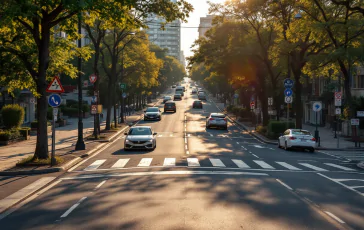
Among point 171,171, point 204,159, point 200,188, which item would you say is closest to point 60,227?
point 200,188

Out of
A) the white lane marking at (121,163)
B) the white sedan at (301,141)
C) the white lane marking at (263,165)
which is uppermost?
the white sedan at (301,141)

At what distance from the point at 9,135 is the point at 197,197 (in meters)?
23.2

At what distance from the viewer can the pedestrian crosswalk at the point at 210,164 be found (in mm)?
19484

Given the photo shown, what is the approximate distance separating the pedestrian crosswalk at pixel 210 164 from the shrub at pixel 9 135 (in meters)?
12.2

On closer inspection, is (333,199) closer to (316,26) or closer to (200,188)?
(200,188)

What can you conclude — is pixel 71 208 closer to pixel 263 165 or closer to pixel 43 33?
pixel 43 33

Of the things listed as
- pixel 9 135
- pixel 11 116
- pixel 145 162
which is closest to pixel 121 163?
A: pixel 145 162

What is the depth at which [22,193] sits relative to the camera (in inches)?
528

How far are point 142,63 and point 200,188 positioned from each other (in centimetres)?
4145

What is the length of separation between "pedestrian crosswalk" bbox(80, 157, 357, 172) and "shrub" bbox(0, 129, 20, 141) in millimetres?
12208

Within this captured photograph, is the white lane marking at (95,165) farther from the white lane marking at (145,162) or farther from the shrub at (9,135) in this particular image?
the shrub at (9,135)

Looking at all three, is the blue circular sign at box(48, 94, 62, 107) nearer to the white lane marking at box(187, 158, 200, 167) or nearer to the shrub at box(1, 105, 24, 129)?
the white lane marking at box(187, 158, 200, 167)

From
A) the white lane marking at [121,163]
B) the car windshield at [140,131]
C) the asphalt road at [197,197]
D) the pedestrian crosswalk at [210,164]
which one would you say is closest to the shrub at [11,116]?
the car windshield at [140,131]

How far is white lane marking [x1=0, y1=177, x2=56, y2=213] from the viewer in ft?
38.8
